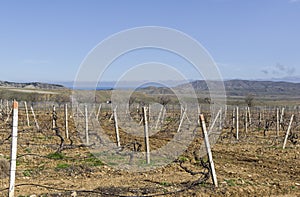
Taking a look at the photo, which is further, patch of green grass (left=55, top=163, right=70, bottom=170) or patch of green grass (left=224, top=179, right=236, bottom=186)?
patch of green grass (left=55, top=163, right=70, bottom=170)

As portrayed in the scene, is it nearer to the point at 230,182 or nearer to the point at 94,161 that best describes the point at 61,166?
the point at 94,161

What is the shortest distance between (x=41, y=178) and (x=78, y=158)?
2.44 metres

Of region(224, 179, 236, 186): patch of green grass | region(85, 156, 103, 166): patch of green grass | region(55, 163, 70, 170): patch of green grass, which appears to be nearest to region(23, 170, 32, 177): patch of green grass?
region(55, 163, 70, 170): patch of green grass

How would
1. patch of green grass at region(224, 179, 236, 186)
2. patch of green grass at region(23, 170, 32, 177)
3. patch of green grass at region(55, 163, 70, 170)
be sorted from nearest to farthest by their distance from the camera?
patch of green grass at region(224, 179, 236, 186) → patch of green grass at region(23, 170, 32, 177) → patch of green grass at region(55, 163, 70, 170)

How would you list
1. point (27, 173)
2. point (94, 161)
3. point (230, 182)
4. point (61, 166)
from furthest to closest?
point (94, 161)
point (61, 166)
point (27, 173)
point (230, 182)

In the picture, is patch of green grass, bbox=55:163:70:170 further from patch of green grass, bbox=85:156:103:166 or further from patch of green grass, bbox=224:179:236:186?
patch of green grass, bbox=224:179:236:186

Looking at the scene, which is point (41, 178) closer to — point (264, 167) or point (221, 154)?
point (264, 167)

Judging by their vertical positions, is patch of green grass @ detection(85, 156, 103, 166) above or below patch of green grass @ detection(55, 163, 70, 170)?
below

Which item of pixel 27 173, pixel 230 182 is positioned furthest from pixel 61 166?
pixel 230 182

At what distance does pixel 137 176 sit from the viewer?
28.5 ft

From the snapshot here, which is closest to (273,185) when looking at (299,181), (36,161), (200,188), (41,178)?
(299,181)

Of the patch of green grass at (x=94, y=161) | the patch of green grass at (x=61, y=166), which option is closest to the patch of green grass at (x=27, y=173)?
the patch of green grass at (x=61, y=166)

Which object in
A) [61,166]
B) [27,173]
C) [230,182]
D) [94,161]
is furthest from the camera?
[94,161]

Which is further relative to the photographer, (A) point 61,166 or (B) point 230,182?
(A) point 61,166
